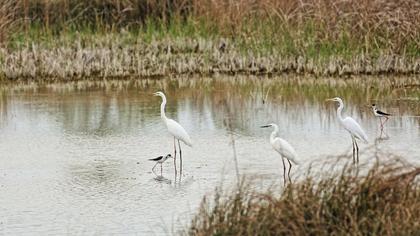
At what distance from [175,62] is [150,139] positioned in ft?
16.4

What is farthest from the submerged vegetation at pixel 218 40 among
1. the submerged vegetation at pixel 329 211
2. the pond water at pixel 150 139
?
the submerged vegetation at pixel 329 211

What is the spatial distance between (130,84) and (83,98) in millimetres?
1346

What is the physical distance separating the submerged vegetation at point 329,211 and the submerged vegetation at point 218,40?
900 centimetres

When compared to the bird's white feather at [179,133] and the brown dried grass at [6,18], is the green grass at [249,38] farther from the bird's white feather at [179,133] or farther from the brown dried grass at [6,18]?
the bird's white feather at [179,133]

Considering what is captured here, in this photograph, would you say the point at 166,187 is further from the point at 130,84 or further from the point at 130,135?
the point at 130,84

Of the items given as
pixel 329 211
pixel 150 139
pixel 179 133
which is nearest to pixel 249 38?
pixel 150 139

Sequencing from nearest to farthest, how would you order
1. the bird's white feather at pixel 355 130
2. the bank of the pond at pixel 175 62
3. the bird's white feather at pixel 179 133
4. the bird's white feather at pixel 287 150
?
→ the bird's white feather at pixel 287 150, the bird's white feather at pixel 179 133, the bird's white feather at pixel 355 130, the bank of the pond at pixel 175 62

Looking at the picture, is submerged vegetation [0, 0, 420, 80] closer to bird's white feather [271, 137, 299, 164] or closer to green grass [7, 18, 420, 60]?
green grass [7, 18, 420, 60]

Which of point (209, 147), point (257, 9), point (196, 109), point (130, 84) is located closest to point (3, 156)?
point (209, 147)

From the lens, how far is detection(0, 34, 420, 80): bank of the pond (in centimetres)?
1573

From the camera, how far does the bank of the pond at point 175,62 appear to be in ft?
51.6

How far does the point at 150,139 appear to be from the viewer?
38.3ft

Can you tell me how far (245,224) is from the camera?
21.4ft

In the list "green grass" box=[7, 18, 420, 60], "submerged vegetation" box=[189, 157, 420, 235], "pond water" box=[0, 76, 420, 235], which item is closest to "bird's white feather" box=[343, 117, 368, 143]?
"pond water" box=[0, 76, 420, 235]
